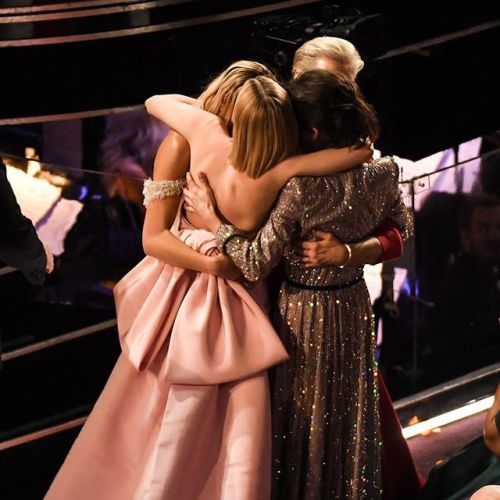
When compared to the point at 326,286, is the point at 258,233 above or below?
above

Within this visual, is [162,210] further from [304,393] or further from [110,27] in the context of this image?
[110,27]

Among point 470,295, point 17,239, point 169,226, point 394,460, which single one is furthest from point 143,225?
point 470,295

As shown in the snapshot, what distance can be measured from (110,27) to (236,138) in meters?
1.72

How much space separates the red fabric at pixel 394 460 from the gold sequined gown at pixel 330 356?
128 millimetres

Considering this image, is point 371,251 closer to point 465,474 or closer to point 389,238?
point 389,238

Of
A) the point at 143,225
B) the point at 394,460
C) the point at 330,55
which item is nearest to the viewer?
the point at 330,55

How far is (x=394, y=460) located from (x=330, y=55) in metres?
1.19

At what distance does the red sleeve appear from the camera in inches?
127

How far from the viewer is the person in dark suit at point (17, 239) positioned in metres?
3.70

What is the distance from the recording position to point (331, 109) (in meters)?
3.00

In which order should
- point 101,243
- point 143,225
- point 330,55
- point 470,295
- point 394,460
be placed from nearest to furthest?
point 330,55 → point 394,460 → point 143,225 → point 101,243 → point 470,295

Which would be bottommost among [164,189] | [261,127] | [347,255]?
[347,255]

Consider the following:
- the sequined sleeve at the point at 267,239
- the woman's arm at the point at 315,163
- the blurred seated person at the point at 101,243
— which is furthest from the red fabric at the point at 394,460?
the blurred seated person at the point at 101,243

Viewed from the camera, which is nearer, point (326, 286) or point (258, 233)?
point (258, 233)
